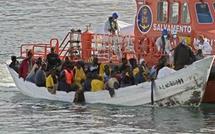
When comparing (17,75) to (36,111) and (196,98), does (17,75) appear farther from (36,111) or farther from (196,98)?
(196,98)

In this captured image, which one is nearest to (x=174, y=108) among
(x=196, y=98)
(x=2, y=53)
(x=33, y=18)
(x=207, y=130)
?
(x=196, y=98)

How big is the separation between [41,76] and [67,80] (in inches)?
52.4

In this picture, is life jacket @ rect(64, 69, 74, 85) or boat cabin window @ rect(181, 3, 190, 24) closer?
boat cabin window @ rect(181, 3, 190, 24)

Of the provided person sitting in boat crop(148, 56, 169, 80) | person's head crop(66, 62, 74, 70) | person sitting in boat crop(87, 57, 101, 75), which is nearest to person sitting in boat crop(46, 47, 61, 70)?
person's head crop(66, 62, 74, 70)

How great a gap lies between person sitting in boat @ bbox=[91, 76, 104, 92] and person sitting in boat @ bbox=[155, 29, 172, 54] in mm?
1943

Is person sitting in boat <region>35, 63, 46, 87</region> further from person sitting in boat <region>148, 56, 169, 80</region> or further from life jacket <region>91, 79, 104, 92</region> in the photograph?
person sitting in boat <region>148, 56, 169, 80</region>

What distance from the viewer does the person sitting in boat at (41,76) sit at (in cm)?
2803

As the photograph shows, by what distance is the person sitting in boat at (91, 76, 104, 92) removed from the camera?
26.4 m

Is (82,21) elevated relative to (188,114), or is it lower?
elevated

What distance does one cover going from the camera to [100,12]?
182 ft

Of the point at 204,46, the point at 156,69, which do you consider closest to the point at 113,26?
the point at 156,69

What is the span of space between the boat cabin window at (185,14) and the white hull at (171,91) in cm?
241

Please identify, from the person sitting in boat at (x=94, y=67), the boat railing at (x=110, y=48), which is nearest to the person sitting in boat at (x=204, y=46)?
the boat railing at (x=110, y=48)

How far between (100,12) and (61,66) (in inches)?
1112
